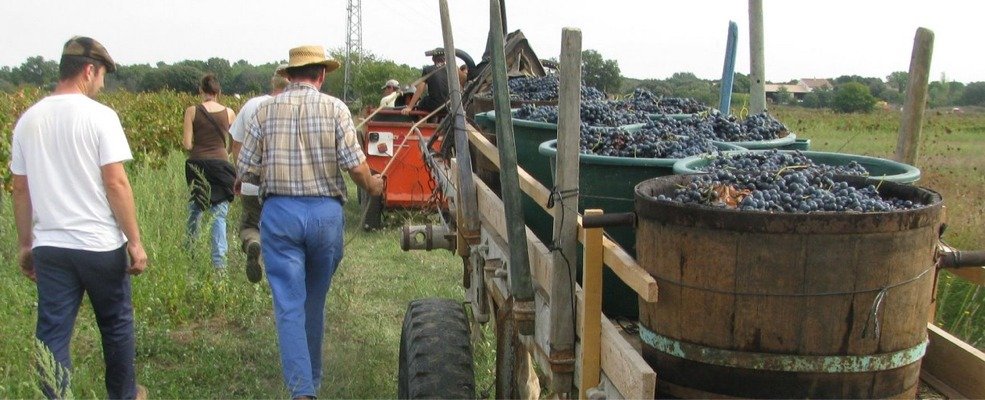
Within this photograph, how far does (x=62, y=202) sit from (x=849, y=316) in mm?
3136

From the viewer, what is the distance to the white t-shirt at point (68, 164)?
3904 millimetres

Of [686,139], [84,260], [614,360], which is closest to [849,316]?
[614,360]

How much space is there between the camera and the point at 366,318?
6387mm

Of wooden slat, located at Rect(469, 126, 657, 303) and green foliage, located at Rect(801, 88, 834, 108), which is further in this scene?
green foliage, located at Rect(801, 88, 834, 108)

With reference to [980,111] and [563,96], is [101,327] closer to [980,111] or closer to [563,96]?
[563,96]

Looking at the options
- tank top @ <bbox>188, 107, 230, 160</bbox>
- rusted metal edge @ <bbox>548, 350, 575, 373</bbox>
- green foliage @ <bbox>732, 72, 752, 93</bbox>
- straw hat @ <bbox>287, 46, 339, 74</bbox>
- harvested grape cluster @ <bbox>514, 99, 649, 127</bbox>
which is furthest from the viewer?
tank top @ <bbox>188, 107, 230, 160</bbox>

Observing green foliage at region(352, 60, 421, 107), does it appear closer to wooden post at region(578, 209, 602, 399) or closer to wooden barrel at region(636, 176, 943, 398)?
wooden post at region(578, 209, 602, 399)

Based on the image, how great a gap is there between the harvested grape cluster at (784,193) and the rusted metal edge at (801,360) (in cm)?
31

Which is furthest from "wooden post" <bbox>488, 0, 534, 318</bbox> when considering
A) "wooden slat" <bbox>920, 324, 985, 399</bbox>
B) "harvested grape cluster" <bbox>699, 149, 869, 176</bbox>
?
"wooden slat" <bbox>920, 324, 985, 399</bbox>

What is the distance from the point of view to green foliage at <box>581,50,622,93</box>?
21.2 feet

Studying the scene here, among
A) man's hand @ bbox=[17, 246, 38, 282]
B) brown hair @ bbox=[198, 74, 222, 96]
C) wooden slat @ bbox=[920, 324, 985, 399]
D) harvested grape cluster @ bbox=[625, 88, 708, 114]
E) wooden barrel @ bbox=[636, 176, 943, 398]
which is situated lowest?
man's hand @ bbox=[17, 246, 38, 282]

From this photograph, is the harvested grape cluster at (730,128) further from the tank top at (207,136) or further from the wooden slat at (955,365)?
the tank top at (207,136)

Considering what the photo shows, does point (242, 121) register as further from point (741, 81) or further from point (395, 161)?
point (395, 161)

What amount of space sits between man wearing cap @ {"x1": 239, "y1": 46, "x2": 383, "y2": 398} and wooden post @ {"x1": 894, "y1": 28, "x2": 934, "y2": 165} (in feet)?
7.27
